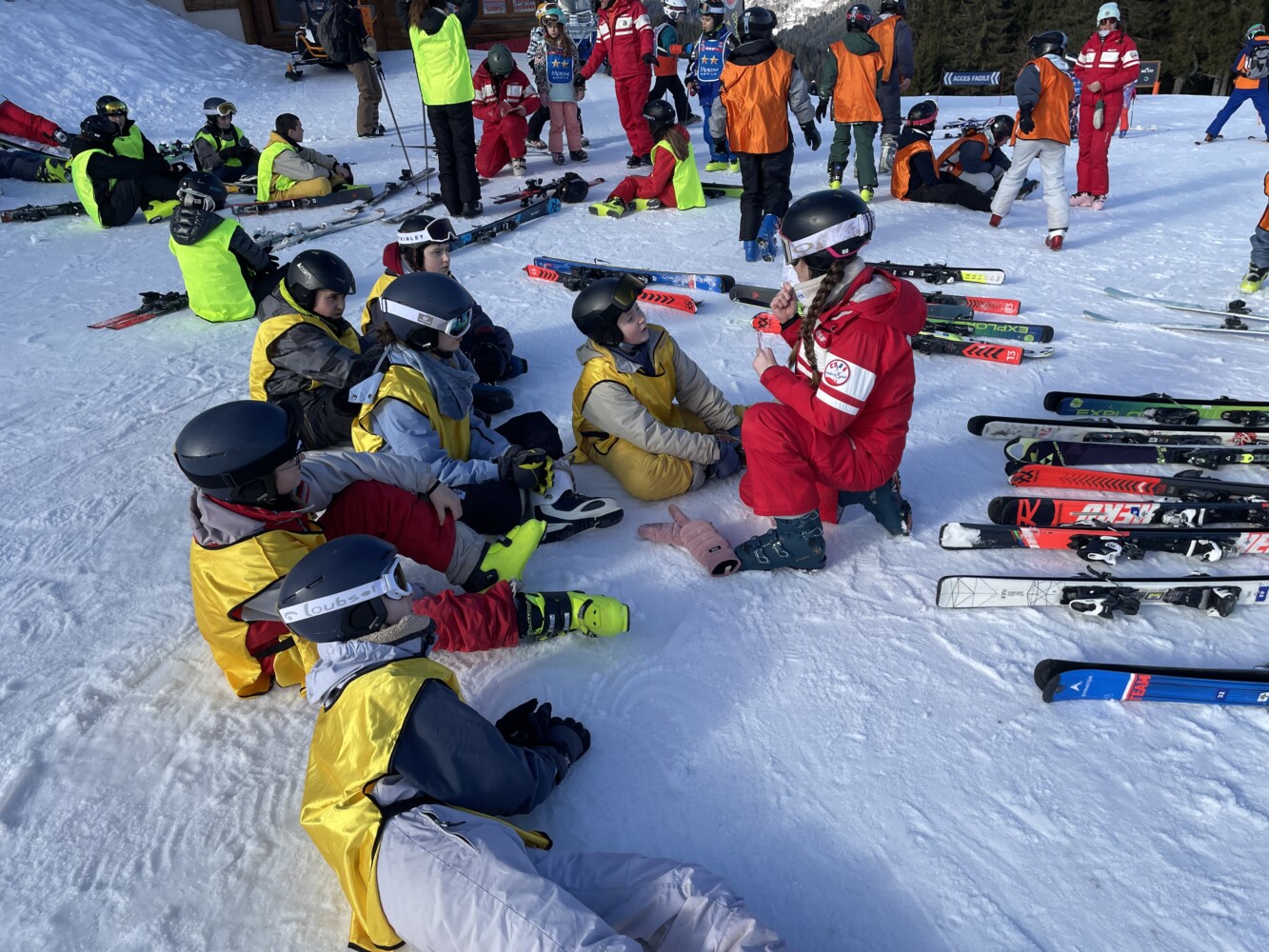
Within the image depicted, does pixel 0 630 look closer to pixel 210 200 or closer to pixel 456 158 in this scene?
pixel 210 200

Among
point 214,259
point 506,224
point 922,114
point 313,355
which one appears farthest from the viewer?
point 922,114

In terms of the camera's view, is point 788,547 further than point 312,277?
No

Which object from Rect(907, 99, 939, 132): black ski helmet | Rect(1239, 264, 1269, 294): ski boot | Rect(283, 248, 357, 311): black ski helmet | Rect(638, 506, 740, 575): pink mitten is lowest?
Rect(638, 506, 740, 575): pink mitten

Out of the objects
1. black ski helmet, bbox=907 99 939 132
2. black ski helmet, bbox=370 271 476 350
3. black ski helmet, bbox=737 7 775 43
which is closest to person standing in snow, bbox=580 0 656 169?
black ski helmet, bbox=737 7 775 43

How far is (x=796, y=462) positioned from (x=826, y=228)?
85 centimetres

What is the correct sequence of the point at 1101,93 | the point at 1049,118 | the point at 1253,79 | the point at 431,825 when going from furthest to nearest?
the point at 1253,79
the point at 1101,93
the point at 1049,118
the point at 431,825

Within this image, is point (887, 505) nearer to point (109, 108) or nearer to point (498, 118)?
point (498, 118)

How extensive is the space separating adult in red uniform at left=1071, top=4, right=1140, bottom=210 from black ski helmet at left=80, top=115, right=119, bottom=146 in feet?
31.3

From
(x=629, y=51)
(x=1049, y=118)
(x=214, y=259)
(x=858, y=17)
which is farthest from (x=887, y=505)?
(x=629, y=51)

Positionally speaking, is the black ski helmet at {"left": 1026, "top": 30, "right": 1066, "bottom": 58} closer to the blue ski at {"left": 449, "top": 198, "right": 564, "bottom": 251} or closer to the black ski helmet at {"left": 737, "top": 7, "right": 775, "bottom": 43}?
the black ski helmet at {"left": 737, "top": 7, "right": 775, "bottom": 43}

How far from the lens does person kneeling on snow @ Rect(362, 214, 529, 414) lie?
4.74 metres

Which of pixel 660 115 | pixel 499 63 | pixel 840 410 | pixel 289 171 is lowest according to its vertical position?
pixel 840 410

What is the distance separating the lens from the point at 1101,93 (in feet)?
27.0

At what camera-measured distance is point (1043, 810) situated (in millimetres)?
2371
